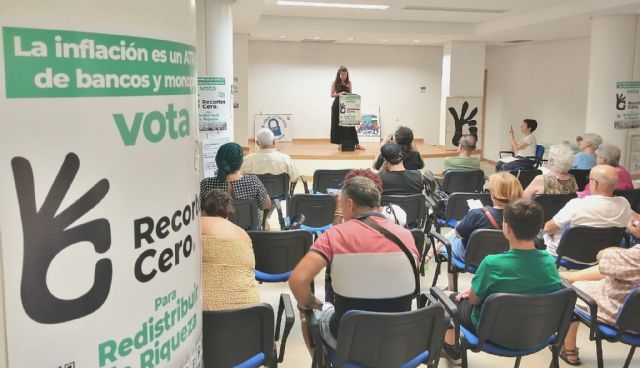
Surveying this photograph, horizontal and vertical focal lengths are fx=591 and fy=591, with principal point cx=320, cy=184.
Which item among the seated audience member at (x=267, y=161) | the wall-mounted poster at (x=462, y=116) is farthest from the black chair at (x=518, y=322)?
the wall-mounted poster at (x=462, y=116)

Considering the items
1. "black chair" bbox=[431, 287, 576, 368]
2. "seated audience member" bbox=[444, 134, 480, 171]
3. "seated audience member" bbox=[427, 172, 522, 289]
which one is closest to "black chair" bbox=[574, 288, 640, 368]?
"black chair" bbox=[431, 287, 576, 368]

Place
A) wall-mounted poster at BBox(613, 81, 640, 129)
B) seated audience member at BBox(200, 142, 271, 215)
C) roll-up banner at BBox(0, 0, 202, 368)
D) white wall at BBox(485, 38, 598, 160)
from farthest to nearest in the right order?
white wall at BBox(485, 38, 598, 160), wall-mounted poster at BBox(613, 81, 640, 129), seated audience member at BBox(200, 142, 271, 215), roll-up banner at BBox(0, 0, 202, 368)

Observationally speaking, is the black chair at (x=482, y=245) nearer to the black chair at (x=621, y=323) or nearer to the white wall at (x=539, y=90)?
the black chair at (x=621, y=323)

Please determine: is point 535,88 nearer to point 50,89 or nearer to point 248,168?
point 248,168

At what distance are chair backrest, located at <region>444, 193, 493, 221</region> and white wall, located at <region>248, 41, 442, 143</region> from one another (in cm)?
889

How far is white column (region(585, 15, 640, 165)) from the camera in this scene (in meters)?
8.39

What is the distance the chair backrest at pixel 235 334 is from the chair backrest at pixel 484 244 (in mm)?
1792

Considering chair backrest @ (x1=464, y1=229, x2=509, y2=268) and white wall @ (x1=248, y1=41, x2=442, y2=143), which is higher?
white wall @ (x1=248, y1=41, x2=442, y2=143)

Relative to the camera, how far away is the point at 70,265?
1312 millimetres

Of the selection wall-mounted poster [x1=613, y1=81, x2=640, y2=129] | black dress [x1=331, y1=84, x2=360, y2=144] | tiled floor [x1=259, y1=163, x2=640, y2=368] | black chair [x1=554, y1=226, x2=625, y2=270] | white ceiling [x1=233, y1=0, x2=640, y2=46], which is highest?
white ceiling [x1=233, y1=0, x2=640, y2=46]

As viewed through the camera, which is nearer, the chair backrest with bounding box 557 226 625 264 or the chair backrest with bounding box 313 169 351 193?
the chair backrest with bounding box 557 226 625 264

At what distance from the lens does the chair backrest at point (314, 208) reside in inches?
199

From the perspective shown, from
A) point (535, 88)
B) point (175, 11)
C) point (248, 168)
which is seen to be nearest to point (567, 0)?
point (535, 88)

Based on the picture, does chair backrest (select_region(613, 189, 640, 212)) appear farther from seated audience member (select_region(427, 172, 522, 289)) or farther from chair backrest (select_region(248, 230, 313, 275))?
chair backrest (select_region(248, 230, 313, 275))
